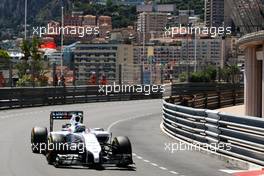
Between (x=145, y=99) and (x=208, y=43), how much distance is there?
48.2 m

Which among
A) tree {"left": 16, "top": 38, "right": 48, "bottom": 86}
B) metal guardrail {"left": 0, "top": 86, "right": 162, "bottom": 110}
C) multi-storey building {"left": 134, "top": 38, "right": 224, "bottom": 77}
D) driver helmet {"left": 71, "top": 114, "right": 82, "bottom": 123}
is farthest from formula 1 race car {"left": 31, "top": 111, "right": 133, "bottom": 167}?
multi-storey building {"left": 134, "top": 38, "right": 224, "bottom": 77}

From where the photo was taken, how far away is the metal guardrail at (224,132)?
14.8m

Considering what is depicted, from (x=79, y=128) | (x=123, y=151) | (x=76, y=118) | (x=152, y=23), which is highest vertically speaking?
(x=152, y=23)

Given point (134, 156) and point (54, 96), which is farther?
point (54, 96)

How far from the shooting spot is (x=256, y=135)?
14.8 metres

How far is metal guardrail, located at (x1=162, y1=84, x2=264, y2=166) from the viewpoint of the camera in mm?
14766

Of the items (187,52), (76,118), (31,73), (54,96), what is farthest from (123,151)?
(187,52)

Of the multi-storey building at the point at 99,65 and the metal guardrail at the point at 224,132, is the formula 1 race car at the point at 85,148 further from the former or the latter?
the multi-storey building at the point at 99,65

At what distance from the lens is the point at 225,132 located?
651 inches

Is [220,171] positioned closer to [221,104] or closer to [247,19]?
[247,19]

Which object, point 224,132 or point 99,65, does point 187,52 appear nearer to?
point 99,65

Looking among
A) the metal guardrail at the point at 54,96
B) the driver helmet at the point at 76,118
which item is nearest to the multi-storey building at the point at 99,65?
the metal guardrail at the point at 54,96

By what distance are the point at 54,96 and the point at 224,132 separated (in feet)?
85.0

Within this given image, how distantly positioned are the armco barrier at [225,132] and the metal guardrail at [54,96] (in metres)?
17.4
